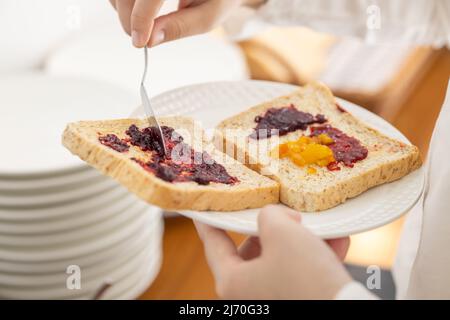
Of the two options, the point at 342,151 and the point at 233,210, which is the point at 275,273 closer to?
the point at 233,210

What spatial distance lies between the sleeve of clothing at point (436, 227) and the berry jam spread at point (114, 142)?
623 mm

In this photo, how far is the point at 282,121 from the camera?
145 centimetres

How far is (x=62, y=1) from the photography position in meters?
2.57

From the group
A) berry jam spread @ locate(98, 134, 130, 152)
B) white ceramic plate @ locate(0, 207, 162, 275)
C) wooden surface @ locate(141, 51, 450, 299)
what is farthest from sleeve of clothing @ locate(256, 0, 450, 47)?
wooden surface @ locate(141, 51, 450, 299)

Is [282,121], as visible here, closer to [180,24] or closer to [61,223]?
[180,24]

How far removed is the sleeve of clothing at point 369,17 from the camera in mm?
1678

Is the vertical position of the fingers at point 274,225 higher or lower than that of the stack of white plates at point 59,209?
higher

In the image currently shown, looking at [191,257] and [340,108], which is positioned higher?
[340,108]

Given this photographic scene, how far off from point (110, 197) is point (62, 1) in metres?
1.09

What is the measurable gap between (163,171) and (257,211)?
0.64ft

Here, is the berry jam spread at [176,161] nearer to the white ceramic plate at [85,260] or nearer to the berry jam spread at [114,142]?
the berry jam spread at [114,142]

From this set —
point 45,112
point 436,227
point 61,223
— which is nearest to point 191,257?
point 61,223

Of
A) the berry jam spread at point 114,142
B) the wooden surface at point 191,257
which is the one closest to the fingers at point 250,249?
the berry jam spread at point 114,142
